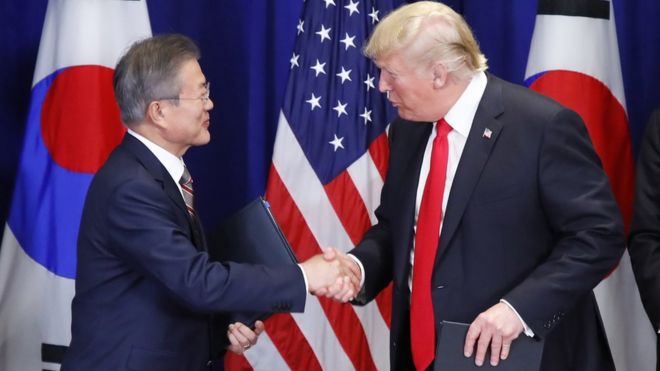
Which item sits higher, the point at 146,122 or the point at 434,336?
the point at 146,122

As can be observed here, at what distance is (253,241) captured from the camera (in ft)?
8.59

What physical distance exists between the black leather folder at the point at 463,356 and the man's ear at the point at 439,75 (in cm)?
61

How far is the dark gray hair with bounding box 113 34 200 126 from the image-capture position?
2482 mm

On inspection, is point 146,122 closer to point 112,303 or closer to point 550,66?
point 112,303

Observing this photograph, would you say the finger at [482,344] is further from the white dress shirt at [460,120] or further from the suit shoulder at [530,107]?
the suit shoulder at [530,107]

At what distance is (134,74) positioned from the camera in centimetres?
248

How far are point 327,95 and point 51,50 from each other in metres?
1.03

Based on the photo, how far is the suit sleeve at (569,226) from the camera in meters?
2.24

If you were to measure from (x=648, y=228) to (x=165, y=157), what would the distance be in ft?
4.62

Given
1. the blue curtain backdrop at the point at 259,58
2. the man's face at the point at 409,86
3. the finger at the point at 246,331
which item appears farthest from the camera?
the blue curtain backdrop at the point at 259,58

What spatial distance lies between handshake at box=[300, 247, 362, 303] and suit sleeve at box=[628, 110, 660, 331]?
83 centimetres

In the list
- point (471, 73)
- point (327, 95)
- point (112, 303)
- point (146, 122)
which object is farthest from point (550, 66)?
point (112, 303)

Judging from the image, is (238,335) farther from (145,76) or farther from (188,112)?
(145,76)

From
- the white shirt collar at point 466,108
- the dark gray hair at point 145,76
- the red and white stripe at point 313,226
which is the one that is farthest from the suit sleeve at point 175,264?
the red and white stripe at point 313,226
